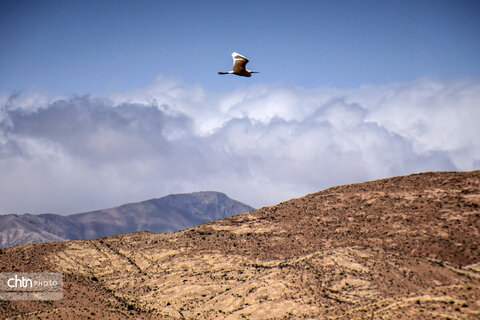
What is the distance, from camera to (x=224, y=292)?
2781 cm

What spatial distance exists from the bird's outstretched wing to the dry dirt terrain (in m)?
11.4

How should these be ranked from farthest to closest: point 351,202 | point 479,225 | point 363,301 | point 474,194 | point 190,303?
point 351,202 < point 474,194 < point 479,225 < point 190,303 < point 363,301

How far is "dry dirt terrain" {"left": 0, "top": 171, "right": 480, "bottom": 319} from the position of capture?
80.7ft

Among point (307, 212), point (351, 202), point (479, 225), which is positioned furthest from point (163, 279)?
point (479, 225)

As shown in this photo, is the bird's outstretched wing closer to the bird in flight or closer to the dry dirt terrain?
the bird in flight

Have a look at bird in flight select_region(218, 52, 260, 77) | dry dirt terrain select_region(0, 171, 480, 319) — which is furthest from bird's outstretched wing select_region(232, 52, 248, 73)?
dry dirt terrain select_region(0, 171, 480, 319)

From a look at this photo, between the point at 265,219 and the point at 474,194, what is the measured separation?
47.1 ft

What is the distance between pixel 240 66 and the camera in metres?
26.0

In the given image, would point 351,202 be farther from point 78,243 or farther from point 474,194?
point 78,243

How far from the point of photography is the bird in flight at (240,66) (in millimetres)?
25625

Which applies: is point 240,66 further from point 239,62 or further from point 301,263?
point 301,263

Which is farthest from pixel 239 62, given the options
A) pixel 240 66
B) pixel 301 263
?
pixel 301 263

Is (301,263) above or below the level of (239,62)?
below

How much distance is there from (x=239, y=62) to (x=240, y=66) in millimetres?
268
